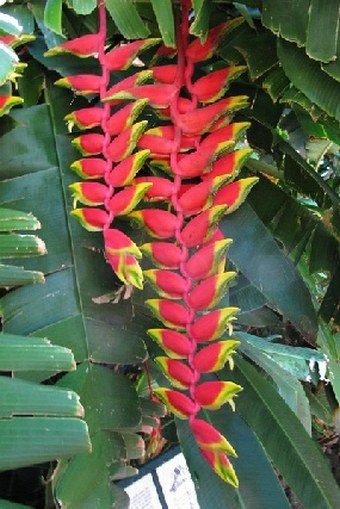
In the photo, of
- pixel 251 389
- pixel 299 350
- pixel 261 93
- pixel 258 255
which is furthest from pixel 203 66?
pixel 299 350

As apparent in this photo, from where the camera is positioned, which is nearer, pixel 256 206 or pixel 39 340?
pixel 39 340

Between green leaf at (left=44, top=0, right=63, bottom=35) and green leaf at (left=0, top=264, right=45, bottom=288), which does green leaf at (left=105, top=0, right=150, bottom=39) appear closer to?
green leaf at (left=44, top=0, right=63, bottom=35)

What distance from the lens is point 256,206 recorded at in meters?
0.61

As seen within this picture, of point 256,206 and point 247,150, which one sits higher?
point 247,150

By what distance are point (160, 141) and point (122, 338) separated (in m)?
0.17

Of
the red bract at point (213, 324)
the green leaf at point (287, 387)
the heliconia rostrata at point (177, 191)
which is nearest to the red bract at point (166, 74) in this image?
the heliconia rostrata at point (177, 191)

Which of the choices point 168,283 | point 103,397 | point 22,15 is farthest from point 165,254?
point 22,15

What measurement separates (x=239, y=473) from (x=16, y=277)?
0.77ft

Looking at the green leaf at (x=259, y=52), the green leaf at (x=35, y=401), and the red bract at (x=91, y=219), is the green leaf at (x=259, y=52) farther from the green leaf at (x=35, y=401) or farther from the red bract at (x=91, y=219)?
the green leaf at (x=35, y=401)

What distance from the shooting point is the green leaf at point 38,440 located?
38 cm

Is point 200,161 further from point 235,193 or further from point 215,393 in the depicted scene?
point 215,393

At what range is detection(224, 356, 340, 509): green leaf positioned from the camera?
1.60 feet

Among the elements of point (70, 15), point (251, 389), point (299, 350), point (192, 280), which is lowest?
point (299, 350)

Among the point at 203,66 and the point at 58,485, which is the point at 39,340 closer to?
the point at 58,485
